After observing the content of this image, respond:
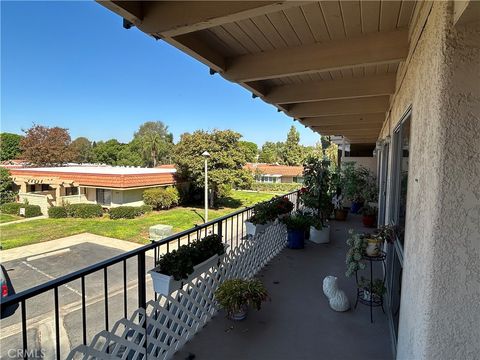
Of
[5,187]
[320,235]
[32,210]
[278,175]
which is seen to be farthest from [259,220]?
[278,175]

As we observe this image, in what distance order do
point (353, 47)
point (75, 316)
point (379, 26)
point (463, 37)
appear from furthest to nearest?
point (75, 316), point (353, 47), point (379, 26), point (463, 37)

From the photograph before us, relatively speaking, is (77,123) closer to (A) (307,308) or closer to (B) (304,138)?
(B) (304,138)

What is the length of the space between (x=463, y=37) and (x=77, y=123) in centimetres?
4349

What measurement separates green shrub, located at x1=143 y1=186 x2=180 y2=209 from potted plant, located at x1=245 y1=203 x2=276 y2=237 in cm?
1333

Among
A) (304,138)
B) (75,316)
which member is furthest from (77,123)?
(75,316)

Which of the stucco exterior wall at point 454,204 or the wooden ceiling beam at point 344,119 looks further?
the wooden ceiling beam at point 344,119

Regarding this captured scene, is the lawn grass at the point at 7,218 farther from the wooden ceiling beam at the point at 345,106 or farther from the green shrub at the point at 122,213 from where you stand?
the wooden ceiling beam at the point at 345,106

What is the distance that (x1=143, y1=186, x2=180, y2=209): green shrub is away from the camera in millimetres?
16359

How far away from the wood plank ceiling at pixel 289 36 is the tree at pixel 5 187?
21.2 meters

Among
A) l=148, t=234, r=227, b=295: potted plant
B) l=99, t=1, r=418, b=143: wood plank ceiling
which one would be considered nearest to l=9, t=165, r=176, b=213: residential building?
l=148, t=234, r=227, b=295: potted plant

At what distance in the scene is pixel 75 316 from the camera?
5398 mm

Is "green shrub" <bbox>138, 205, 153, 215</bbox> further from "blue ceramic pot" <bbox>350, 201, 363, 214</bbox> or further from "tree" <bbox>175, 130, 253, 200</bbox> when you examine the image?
"blue ceramic pot" <bbox>350, 201, 363, 214</bbox>

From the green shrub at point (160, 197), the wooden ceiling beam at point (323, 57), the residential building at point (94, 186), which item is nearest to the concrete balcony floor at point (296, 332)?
the wooden ceiling beam at point (323, 57)

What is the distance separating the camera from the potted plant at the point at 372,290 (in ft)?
8.83
